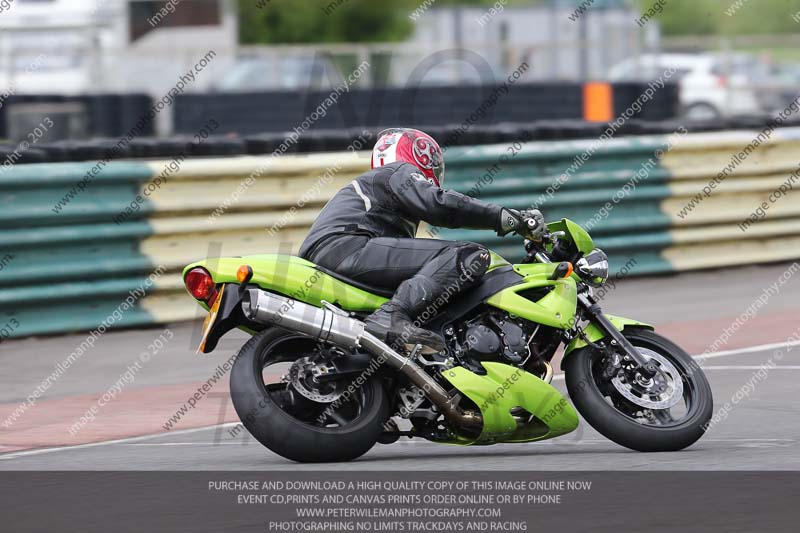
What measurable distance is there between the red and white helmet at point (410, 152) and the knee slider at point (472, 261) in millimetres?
418

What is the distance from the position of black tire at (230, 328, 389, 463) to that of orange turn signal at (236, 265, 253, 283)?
0.28m

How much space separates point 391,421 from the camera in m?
7.18

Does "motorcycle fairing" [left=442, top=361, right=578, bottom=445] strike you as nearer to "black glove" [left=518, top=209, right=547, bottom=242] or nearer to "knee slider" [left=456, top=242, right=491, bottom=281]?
"knee slider" [left=456, top=242, right=491, bottom=281]

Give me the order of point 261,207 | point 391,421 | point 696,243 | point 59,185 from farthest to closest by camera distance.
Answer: point 696,243
point 261,207
point 59,185
point 391,421

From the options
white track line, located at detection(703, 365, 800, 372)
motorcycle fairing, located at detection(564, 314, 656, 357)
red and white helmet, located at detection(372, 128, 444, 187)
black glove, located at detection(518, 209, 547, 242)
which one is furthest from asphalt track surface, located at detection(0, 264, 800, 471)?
red and white helmet, located at detection(372, 128, 444, 187)

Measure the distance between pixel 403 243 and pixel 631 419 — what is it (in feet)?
4.36

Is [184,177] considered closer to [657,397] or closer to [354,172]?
[354,172]

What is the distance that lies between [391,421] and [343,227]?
0.93 metres

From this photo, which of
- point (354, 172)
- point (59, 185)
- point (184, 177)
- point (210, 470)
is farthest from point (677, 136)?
point (210, 470)

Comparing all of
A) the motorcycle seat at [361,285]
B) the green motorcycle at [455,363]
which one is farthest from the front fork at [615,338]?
the motorcycle seat at [361,285]

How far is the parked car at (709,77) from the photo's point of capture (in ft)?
97.1

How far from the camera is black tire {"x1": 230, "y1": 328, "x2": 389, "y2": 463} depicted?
267 inches

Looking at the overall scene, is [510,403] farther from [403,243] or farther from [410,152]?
[410,152]

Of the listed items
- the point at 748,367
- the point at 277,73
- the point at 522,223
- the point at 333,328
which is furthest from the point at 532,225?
the point at 277,73
